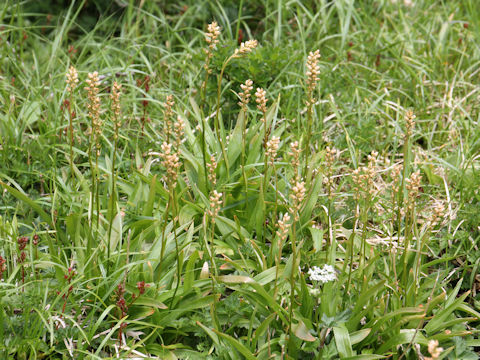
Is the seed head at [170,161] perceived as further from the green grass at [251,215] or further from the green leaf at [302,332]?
the green leaf at [302,332]

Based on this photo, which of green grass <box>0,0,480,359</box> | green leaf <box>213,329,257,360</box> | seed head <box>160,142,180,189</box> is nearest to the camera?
seed head <box>160,142,180,189</box>

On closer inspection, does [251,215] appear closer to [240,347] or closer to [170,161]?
[240,347]

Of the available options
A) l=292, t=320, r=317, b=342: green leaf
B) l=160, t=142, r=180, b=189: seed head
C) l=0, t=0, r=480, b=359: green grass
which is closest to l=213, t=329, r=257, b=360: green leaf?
l=0, t=0, r=480, b=359: green grass

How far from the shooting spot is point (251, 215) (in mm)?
3307

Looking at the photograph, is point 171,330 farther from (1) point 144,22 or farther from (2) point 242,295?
(1) point 144,22

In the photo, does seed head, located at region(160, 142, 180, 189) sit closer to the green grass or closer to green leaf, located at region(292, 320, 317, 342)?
the green grass

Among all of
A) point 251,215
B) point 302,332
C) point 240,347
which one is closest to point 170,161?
point 240,347

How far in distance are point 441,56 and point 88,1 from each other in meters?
3.37

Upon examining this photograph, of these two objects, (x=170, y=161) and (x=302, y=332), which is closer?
(x=170, y=161)

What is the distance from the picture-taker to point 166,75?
16.2 ft

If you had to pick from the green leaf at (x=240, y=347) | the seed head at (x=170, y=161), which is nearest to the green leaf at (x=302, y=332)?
A: the green leaf at (x=240, y=347)

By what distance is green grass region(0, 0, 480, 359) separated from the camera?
2660 millimetres

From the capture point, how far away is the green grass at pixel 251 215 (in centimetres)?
266

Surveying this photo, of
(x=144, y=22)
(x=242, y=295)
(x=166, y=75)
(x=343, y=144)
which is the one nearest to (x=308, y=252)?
(x=242, y=295)
